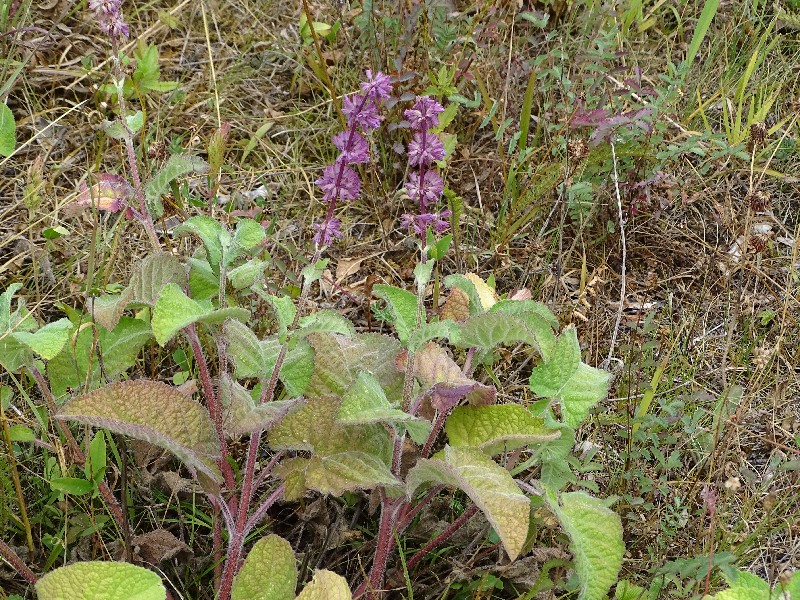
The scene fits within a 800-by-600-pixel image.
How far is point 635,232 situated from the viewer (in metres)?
2.76

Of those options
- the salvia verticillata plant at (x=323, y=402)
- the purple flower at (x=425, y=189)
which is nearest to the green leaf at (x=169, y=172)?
the salvia verticillata plant at (x=323, y=402)

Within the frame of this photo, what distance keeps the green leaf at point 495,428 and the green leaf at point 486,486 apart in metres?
0.08

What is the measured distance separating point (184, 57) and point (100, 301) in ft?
5.91

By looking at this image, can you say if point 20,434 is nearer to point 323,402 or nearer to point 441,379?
point 323,402

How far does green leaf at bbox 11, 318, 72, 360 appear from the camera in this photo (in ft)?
4.80

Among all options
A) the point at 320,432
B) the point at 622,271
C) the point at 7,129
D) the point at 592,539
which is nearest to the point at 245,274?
the point at 320,432

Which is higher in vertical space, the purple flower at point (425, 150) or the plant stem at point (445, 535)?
the purple flower at point (425, 150)

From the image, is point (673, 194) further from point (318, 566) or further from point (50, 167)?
point (50, 167)

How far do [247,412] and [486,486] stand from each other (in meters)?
0.44

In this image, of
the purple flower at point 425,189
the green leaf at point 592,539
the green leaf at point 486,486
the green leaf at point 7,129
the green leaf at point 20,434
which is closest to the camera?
the green leaf at point 486,486

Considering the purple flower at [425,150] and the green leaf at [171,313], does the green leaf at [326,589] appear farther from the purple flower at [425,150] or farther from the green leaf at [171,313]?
the purple flower at [425,150]

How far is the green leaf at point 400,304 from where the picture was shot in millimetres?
1628

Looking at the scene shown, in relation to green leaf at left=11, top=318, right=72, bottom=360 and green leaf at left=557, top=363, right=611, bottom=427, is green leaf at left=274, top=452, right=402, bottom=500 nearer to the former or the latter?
green leaf at left=557, top=363, right=611, bottom=427

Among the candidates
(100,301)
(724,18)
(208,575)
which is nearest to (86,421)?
(100,301)
